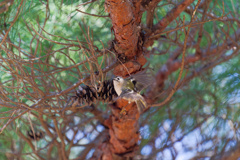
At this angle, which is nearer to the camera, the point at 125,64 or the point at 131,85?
the point at 131,85

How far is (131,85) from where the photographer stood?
2.32 feet

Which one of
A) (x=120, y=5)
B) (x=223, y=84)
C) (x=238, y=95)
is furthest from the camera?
(x=223, y=84)

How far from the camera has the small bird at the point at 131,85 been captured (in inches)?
26.0

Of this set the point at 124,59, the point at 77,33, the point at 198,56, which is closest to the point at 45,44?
the point at 77,33

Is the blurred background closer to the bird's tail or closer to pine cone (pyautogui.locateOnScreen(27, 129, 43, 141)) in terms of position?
pine cone (pyautogui.locateOnScreen(27, 129, 43, 141))

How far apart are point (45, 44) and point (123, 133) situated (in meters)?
0.55

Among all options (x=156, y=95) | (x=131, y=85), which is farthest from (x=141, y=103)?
(x=156, y=95)

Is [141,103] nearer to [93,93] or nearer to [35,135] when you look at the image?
[93,93]

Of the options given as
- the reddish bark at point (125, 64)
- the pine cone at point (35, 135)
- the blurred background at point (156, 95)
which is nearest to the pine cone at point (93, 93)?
the reddish bark at point (125, 64)

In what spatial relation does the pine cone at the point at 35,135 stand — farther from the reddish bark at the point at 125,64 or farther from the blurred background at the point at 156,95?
the reddish bark at the point at 125,64

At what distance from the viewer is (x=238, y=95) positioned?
1.04 metres

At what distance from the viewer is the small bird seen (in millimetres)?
661

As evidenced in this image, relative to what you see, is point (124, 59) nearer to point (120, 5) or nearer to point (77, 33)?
point (120, 5)

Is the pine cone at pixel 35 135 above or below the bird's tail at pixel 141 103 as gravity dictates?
above
